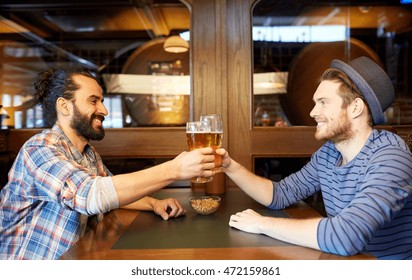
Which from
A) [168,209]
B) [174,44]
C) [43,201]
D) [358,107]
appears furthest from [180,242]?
[174,44]

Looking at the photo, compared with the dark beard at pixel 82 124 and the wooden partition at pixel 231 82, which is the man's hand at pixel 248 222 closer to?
the dark beard at pixel 82 124

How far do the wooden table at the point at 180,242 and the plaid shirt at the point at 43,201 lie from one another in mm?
117

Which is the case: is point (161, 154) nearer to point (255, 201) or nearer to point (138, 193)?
point (255, 201)

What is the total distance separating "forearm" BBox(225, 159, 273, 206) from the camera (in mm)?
1371

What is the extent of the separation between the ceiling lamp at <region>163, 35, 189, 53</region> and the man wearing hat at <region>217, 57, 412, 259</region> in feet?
4.28

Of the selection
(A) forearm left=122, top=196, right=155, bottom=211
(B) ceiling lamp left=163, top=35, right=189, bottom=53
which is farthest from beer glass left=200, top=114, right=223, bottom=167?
(B) ceiling lamp left=163, top=35, right=189, bottom=53

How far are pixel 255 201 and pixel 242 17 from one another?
3.01ft

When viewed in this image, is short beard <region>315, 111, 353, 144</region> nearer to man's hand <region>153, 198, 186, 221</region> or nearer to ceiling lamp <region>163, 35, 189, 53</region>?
man's hand <region>153, 198, 186, 221</region>

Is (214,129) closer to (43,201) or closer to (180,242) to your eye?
(180,242)

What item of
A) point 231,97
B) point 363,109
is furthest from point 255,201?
point 231,97

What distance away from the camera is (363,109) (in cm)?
121

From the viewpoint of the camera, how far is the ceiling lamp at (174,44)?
2541 millimetres

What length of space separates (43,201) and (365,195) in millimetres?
906
